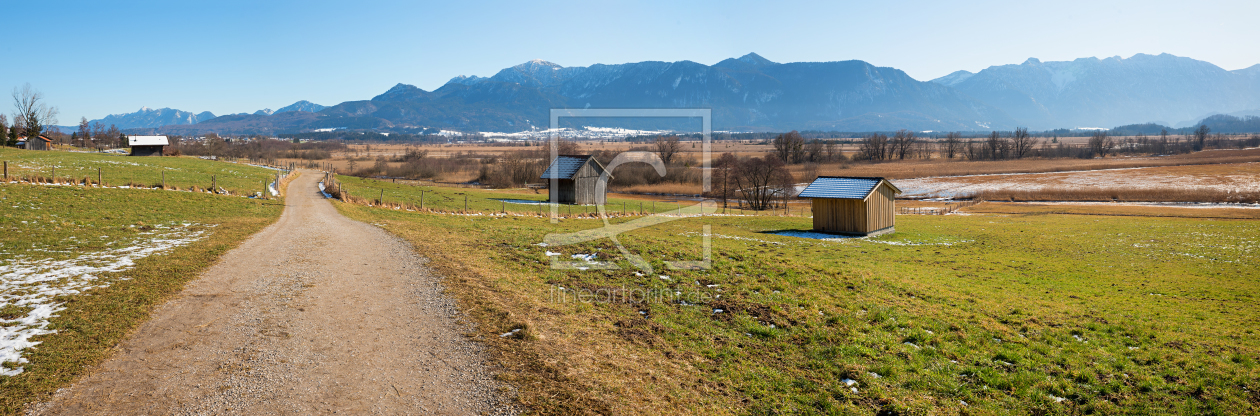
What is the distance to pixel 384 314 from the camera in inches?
432

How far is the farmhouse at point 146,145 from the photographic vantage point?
294 ft

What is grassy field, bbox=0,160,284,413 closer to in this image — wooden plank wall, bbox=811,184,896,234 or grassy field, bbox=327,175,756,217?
grassy field, bbox=327,175,756,217

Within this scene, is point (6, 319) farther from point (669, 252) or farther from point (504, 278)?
point (669, 252)

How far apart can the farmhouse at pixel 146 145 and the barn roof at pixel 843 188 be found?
99144 millimetres

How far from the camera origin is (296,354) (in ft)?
28.8

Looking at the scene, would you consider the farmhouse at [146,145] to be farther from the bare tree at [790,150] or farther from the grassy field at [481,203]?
the bare tree at [790,150]

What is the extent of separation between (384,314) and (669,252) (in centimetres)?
989

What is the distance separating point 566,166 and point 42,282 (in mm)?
41243

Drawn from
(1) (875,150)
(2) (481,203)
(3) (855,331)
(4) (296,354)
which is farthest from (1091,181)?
(4) (296,354)

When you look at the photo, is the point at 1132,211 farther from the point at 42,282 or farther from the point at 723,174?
the point at 42,282

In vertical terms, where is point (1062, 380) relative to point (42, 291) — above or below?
below

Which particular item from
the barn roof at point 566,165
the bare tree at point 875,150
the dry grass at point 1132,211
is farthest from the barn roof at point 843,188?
the bare tree at point 875,150

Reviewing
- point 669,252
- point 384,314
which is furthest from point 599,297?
point 669,252

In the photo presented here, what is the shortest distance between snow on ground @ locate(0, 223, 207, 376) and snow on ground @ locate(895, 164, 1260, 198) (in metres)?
81.7
